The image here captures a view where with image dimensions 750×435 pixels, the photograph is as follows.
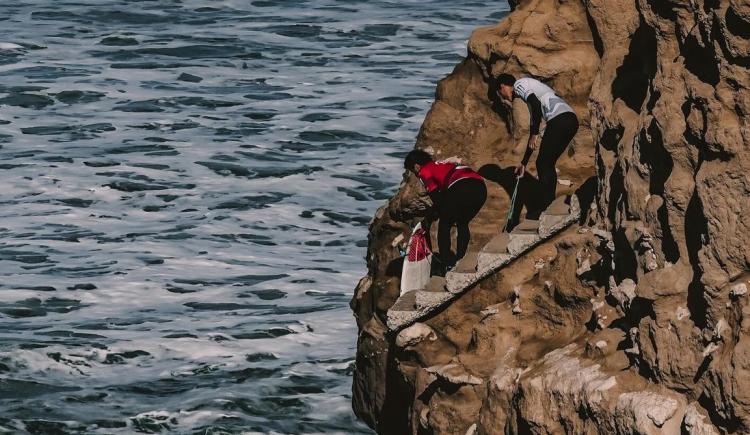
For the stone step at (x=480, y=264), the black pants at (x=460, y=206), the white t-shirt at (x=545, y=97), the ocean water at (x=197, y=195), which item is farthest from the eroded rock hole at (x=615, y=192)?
the ocean water at (x=197, y=195)

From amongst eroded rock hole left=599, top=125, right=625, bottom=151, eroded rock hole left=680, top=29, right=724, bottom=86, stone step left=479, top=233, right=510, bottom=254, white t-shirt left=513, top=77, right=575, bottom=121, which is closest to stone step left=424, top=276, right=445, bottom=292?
stone step left=479, top=233, right=510, bottom=254

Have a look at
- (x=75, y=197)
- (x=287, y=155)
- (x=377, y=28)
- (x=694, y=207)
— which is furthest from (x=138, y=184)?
(x=694, y=207)

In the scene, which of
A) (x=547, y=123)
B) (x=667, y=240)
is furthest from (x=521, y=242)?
(x=667, y=240)

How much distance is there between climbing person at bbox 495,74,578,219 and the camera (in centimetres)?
1450

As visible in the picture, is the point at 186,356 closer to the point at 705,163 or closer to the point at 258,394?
the point at 258,394

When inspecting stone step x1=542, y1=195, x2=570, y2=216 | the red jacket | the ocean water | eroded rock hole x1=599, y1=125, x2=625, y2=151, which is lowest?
A: the ocean water

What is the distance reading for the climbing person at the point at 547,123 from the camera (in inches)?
571

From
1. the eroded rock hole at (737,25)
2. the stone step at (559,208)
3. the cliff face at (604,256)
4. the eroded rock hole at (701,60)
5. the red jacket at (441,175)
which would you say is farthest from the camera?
the red jacket at (441,175)

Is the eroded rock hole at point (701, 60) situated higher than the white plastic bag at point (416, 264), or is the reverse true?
the eroded rock hole at point (701, 60)

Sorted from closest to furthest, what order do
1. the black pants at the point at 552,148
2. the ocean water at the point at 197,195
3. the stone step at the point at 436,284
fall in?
the black pants at the point at 552,148, the stone step at the point at 436,284, the ocean water at the point at 197,195

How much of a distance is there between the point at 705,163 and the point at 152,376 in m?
11.6

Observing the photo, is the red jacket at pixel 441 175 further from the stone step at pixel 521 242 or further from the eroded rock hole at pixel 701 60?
the eroded rock hole at pixel 701 60

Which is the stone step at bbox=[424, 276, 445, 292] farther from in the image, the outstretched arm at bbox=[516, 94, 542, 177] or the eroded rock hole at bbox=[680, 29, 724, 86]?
the eroded rock hole at bbox=[680, 29, 724, 86]

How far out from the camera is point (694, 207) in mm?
10789
